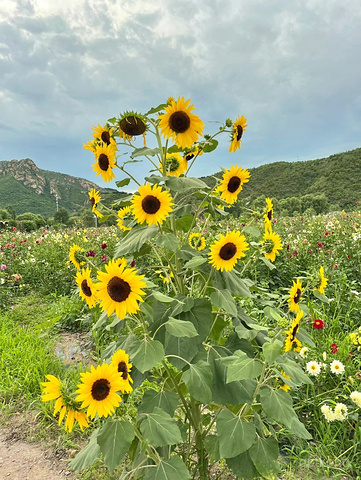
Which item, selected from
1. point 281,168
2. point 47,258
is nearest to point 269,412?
point 47,258

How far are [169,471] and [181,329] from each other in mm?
505

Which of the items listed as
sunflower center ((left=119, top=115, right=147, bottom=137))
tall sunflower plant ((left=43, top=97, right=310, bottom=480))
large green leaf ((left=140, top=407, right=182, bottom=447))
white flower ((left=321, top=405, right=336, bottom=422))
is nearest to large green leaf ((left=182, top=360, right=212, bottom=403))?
tall sunflower plant ((left=43, top=97, right=310, bottom=480))

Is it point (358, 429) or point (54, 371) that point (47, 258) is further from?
point (358, 429)

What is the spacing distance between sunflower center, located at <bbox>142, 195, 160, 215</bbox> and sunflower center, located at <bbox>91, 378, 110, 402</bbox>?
25.1 inches

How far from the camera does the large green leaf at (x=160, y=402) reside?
1239 millimetres

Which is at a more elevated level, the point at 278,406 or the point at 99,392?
the point at 99,392

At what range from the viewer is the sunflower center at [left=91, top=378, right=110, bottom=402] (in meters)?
1.11

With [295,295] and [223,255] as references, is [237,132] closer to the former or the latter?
[223,255]

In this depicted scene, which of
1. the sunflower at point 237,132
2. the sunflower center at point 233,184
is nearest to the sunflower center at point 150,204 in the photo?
the sunflower center at point 233,184

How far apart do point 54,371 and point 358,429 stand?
230cm

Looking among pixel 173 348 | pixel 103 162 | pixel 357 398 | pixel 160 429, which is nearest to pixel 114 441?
pixel 160 429

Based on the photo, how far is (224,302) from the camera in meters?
1.24

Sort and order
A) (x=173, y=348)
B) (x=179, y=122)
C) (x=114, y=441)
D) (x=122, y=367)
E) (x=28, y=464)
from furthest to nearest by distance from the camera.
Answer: (x=28, y=464), (x=179, y=122), (x=173, y=348), (x=122, y=367), (x=114, y=441)

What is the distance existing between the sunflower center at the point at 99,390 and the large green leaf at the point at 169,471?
0.34 meters
